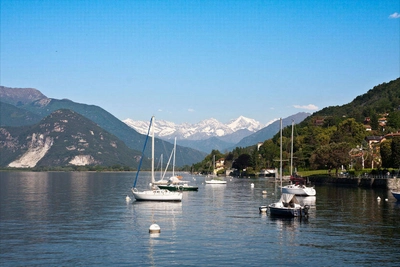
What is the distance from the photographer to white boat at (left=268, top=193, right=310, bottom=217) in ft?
221

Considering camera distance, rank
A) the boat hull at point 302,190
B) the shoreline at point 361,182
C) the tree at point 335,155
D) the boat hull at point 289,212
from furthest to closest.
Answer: the tree at point 335,155, the shoreline at point 361,182, the boat hull at point 302,190, the boat hull at point 289,212

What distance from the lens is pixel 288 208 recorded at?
67625mm

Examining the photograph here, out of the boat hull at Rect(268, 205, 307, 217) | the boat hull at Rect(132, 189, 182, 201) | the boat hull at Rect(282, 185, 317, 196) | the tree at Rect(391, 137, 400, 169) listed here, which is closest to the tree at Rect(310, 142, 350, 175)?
the tree at Rect(391, 137, 400, 169)

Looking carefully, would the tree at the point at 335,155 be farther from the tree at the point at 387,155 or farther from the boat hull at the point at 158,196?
the boat hull at the point at 158,196

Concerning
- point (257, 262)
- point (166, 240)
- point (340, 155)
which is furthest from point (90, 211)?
point (340, 155)

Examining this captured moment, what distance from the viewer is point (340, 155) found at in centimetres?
15775

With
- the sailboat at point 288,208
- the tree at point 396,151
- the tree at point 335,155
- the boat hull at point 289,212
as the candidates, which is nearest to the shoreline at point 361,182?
the tree at point 335,155

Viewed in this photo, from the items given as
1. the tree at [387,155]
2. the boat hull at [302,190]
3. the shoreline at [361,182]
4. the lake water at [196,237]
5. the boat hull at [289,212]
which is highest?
the tree at [387,155]

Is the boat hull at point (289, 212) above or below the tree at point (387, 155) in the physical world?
below

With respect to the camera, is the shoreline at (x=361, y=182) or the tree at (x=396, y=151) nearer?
the shoreline at (x=361, y=182)

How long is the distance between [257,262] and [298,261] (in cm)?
340

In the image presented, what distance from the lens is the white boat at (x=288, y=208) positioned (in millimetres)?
67500

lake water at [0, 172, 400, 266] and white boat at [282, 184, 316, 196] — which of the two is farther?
white boat at [282, 184, 316, 196]

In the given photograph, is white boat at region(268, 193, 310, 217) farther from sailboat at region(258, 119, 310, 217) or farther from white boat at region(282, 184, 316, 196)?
white boat at region(282, 184, 316, 196)
